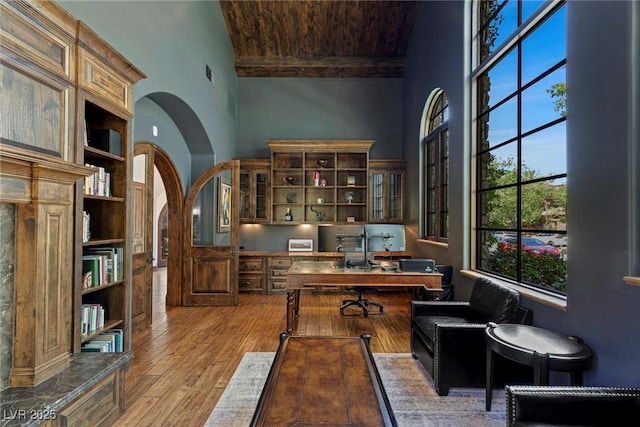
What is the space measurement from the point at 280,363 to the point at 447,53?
14.0 feet

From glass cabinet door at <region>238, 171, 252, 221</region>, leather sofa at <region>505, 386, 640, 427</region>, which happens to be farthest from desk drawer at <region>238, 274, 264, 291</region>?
leather sofa at <region>505, 386, 640, 427</region>

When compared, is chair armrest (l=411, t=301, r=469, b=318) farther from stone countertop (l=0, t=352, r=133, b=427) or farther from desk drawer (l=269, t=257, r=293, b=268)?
desk drawer (l=269, t=257, r=293, b=268)

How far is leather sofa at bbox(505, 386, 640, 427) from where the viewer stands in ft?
4.82

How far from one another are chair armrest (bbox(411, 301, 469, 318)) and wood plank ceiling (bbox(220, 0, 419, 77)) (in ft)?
16.5

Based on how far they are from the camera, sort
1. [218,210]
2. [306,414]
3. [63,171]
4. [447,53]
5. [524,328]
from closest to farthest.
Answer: [306,414] < [63,171] < [524,328] < [447,53] < [218,210]

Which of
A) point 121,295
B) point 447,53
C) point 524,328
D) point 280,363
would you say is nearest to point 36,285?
point 121,295

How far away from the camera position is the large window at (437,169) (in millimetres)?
4531

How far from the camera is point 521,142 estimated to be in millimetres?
2768

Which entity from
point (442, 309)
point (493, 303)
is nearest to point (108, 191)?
point (442, 309)

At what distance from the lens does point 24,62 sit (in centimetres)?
173

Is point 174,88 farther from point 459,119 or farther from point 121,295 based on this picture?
point 459,119

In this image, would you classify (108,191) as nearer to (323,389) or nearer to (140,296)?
(140,296)

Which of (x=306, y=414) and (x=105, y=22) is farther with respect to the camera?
(x=105, y=22)

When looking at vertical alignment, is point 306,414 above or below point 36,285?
below
